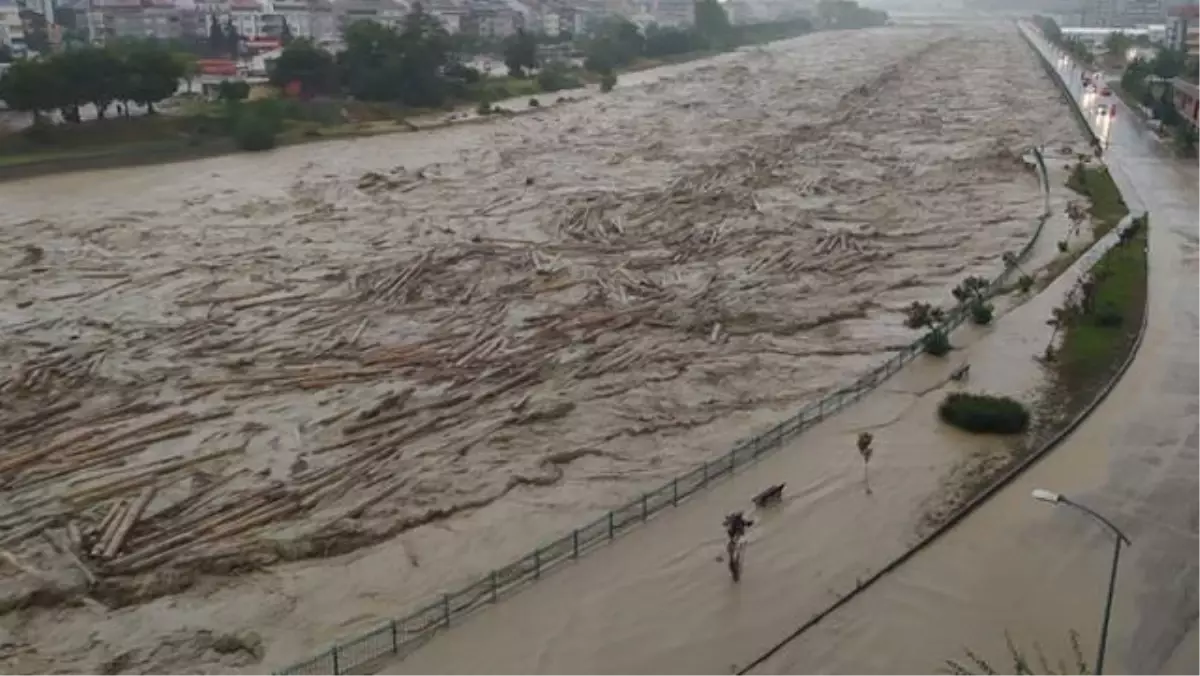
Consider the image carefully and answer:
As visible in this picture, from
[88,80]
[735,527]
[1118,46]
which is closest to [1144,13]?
[1118,46]

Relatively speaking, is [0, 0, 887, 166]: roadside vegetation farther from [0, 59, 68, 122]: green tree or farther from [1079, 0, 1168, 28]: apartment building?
[1079, 0, 1168, 28]: apartment building

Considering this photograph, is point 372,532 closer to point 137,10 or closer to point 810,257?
point 810,257

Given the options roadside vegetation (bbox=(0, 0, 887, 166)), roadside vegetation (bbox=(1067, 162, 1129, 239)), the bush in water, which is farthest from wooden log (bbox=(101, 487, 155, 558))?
the bush in water

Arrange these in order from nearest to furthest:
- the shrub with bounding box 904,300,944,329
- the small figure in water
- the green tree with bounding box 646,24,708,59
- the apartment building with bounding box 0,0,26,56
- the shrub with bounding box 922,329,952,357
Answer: the small figure in water
the shrub with bounding box 922,329,952,357
the shrub with bounding box 904,300,944,329
the apartment building with bounding box 0,0,26,56
the green tree with bounding box 646,24,708,59

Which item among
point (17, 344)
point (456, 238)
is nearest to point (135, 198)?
point (456, 238)

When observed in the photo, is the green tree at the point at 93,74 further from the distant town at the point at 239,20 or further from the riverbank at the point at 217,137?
the distant town at the point at 239,20

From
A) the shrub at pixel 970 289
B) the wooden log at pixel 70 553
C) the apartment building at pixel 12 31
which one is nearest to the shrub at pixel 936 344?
the shrub at pixel 970 289
